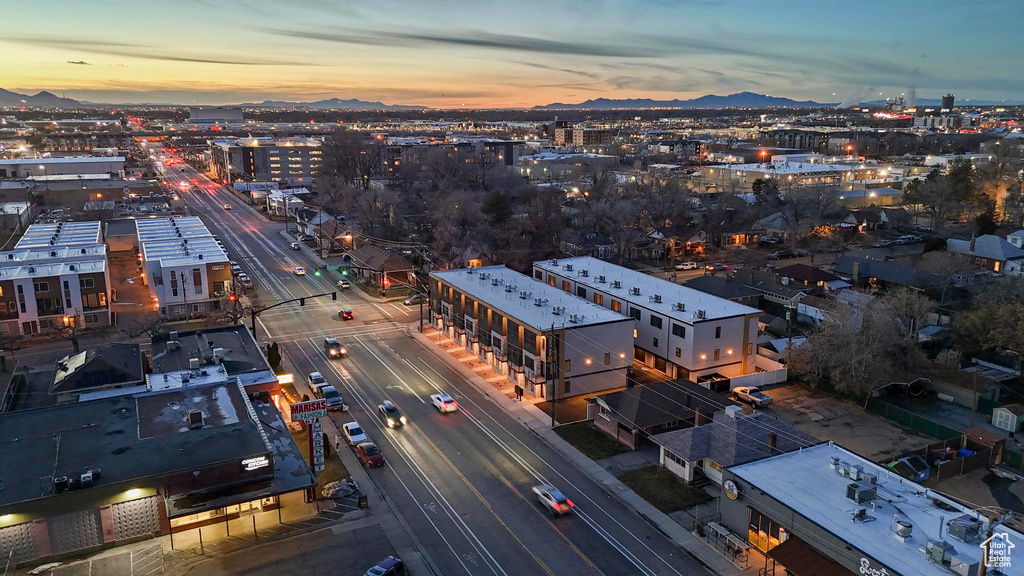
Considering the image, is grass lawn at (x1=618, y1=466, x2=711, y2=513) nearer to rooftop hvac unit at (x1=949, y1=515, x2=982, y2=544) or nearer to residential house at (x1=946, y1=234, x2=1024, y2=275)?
rooftop hvac unit at (x1=949, y1=515, x2=982, y2=544)

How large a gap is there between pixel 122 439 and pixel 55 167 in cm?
11875

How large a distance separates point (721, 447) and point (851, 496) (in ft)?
19.8

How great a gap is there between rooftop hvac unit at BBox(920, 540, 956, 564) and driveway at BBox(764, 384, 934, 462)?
458 inches

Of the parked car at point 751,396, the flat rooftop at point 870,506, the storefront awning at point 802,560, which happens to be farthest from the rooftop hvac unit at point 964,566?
the parked car at point 751,396

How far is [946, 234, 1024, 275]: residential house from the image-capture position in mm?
60084

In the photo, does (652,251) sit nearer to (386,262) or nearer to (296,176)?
(386,262)

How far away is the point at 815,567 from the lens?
68.1ft

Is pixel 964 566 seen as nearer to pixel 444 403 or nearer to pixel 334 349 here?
pixel 444 403

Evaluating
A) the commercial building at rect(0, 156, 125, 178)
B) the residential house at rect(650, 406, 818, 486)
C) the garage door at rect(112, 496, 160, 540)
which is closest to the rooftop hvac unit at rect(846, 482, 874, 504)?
Result: the residential house at rect(650, 406, 818, 486)

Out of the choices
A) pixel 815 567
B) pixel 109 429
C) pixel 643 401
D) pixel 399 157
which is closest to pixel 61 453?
pixel 109 429

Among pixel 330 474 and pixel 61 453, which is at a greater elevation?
pixel 61 453

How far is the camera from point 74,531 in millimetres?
22250

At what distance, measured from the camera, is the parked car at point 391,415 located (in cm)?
3347

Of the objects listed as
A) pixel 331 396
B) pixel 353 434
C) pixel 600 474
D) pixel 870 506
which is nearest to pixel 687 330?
pixel 600 474
